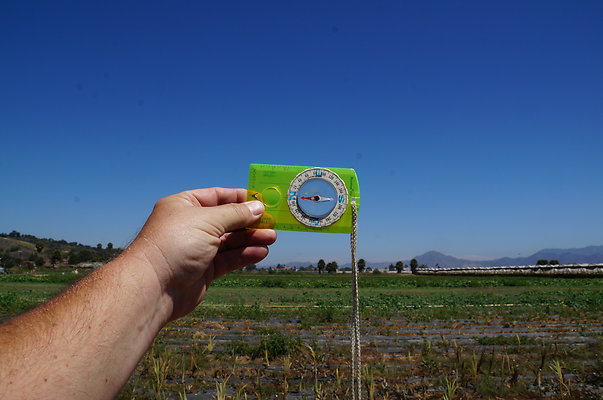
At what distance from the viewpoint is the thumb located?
2113 mm

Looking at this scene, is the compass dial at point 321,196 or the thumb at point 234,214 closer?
the thumb at point 234,214

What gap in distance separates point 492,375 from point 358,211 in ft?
23.7

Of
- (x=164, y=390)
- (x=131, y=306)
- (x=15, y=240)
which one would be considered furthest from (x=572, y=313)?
(x=15, y=240)

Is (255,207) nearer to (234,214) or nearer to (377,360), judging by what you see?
(234,214)

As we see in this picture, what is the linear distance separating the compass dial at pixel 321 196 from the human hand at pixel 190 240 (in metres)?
0.25

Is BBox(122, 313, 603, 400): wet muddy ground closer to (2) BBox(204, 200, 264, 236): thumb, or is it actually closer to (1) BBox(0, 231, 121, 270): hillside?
(2) BBox(204, 200, 264, 236): thumb

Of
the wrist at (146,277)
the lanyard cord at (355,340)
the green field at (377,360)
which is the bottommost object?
the green field at (377,360)

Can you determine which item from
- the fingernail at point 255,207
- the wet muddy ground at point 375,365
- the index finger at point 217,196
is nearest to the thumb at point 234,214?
the fingernail at point 255,207

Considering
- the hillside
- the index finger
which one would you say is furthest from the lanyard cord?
the hillside

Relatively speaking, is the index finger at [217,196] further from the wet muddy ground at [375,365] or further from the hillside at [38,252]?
the hillside at [38,252]

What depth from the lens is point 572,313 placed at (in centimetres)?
1747

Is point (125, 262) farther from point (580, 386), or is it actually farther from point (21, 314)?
point (580, 386)

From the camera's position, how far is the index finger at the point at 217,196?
251cm

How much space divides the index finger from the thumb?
0.31 metres
